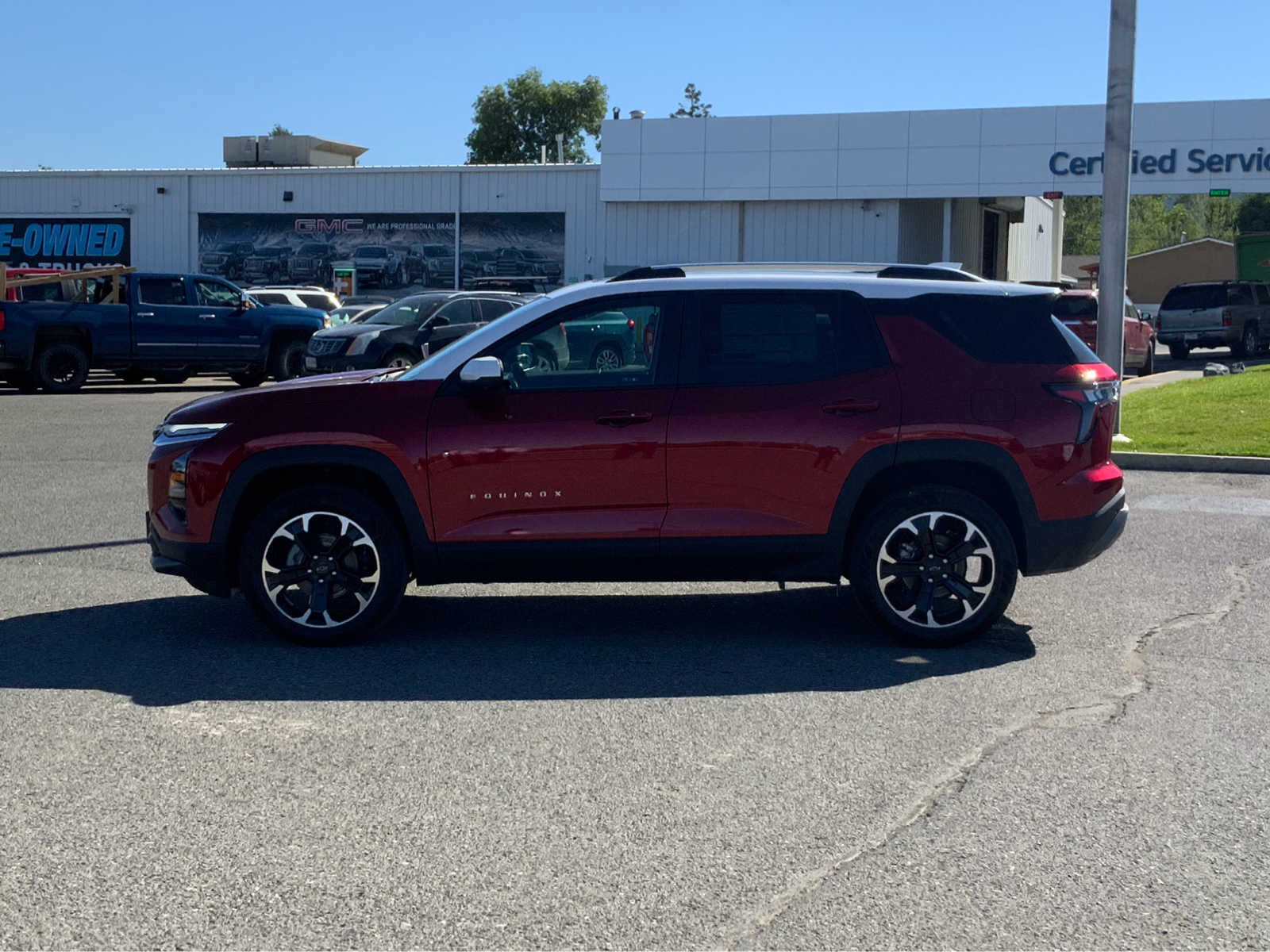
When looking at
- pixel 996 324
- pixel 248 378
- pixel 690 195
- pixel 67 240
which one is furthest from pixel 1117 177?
pixel 67 240

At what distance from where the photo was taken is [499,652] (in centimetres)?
707

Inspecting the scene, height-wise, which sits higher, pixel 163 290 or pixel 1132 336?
pixel 163 290

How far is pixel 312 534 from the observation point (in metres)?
7.11

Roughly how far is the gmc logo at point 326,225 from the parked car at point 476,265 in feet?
11.8

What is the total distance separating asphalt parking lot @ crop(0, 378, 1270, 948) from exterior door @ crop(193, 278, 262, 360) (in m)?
17.3

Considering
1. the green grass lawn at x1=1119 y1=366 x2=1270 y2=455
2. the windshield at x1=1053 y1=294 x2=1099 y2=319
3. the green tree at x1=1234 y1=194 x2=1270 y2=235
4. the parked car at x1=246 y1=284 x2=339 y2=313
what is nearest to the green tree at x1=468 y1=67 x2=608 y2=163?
the green tree at x1=1234 y1=194 x2=1270 y2=235

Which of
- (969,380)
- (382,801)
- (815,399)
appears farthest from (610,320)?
(382,801)

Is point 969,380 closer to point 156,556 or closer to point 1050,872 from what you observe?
point 1050,872

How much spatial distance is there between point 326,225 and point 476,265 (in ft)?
17.0

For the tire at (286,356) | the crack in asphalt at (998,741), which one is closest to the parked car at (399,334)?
the tire at (286,356)

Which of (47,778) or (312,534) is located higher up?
(312,534)

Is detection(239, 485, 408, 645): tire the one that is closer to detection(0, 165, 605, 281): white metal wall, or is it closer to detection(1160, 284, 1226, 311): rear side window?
detection(1160, 284, 1226, 311): rear side window

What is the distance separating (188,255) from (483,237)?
33.3 feet

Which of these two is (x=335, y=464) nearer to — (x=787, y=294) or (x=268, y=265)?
(x=787, y=294)
